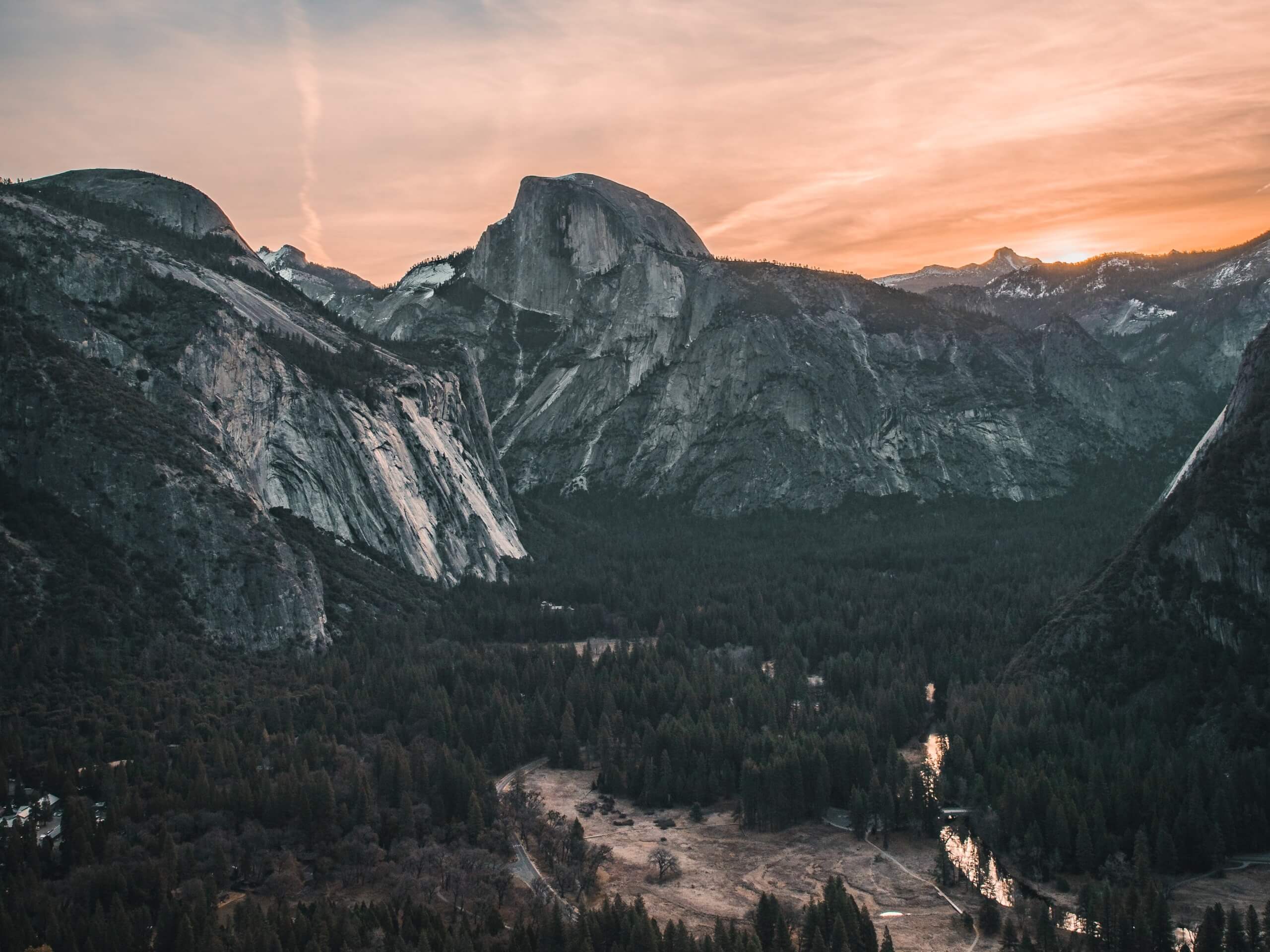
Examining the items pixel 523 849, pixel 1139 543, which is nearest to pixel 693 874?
pixel 523 849

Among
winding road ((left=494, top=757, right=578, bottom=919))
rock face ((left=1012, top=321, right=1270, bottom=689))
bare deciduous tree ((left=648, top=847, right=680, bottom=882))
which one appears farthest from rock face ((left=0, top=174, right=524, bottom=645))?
rock face ((left=1012, top=321, right=1270, bottom=689))

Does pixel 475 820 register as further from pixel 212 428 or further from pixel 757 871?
pixel 212 428

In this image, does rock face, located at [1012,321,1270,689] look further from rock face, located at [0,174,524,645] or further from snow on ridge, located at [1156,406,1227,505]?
rock face, located at [0,174,524,645]

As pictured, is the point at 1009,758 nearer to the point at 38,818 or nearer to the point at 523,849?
the point at 523,849

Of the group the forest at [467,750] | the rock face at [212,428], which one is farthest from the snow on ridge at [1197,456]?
the rock face at [212,428]

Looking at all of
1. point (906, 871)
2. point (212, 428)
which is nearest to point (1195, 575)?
point (906, 871)

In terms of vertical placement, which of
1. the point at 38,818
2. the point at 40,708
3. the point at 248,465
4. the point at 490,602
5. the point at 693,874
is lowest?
the point at 693,874
